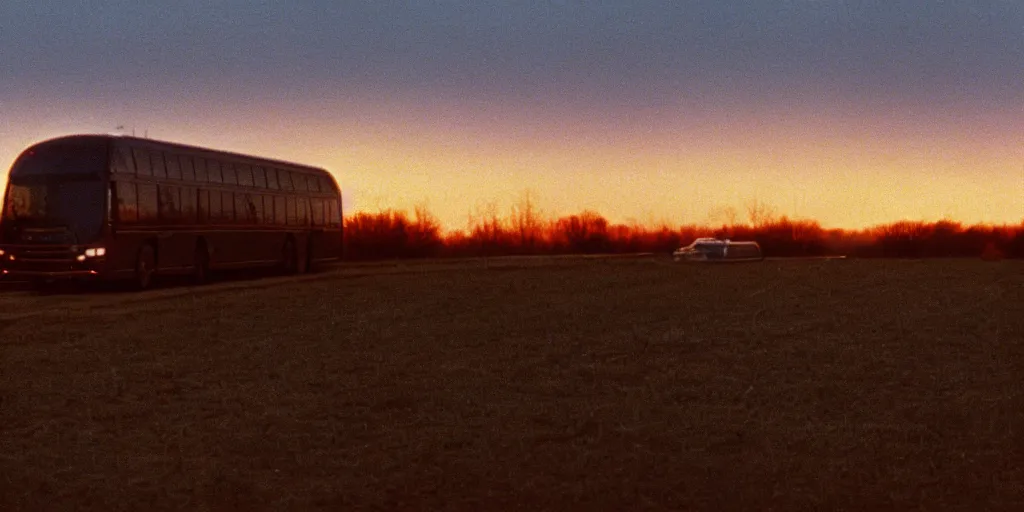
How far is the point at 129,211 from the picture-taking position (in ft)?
91.4

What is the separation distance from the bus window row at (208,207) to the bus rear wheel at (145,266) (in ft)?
2.15

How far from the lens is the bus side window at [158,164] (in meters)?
29.3

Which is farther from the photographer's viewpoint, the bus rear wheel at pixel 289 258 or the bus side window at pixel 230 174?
the bus rear wheel at pixel 289 258

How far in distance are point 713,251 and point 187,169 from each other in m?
27.1

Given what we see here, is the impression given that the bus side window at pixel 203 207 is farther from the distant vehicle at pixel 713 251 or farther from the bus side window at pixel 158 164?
the distant vehicle at pixel 713 251

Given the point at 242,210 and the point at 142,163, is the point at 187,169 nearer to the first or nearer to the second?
the point at 142,163

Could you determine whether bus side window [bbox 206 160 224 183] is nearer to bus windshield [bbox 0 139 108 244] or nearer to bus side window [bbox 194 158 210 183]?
bus side window [bbox 194 158 210 183]

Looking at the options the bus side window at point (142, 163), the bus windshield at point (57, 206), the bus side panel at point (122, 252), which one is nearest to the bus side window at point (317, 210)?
the bus side window at point (142, 163)

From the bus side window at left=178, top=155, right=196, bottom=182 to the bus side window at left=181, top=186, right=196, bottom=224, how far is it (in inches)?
10.1

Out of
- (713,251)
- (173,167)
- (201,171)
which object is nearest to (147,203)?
(173,167)

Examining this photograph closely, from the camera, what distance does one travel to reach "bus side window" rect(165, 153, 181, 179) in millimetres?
30078

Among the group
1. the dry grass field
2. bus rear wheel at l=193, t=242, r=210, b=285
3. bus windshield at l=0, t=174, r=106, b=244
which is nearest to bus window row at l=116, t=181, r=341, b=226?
bus windshield at l=0, t=174, r=106, b=244

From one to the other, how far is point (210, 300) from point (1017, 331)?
544 inches

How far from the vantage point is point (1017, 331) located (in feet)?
53.4
